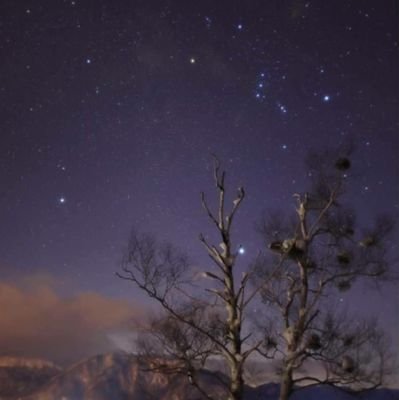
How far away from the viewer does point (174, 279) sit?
10.1m

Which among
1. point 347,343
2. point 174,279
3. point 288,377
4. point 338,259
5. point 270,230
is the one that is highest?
point 270,230

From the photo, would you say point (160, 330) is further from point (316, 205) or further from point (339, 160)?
point (339, 160)

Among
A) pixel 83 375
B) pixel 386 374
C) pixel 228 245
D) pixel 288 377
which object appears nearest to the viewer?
pixel 228 245

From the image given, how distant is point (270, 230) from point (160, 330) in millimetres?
4646

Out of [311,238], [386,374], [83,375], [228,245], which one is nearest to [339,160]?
[311,238]

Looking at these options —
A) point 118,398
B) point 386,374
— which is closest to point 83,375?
point 118,398

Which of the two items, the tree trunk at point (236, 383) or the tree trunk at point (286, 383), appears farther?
the tree trunk at point (286, 383)

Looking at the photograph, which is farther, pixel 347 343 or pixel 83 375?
pixel 83 375

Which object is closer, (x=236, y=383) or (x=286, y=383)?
(x=236, y=383)

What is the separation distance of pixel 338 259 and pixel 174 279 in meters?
4.88

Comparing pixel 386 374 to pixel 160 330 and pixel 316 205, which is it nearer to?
pixel 316 205

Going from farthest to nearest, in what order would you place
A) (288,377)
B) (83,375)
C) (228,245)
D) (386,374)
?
(83,375)
(386,374)
(288,377)
(228,245)

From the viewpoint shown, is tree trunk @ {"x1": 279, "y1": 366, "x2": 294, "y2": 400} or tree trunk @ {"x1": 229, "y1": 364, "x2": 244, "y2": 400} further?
tree trunk @ {"x1": 279, "y1": 366, "x2": 294, "y2": 400}

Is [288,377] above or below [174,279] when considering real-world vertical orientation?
below
